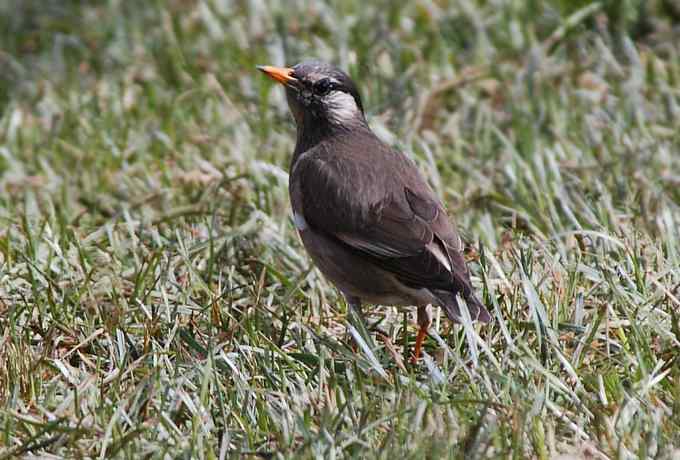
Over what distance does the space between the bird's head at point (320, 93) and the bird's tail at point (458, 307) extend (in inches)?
52.3

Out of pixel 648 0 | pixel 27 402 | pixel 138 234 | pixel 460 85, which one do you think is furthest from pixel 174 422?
pixel 648 0

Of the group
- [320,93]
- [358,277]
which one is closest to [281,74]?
[320,93]

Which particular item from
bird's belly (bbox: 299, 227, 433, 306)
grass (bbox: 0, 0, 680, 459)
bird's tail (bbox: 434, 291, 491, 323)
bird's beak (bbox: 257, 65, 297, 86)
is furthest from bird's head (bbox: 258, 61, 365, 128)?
bird's tail (bbox: 434, 291, 491, 323)

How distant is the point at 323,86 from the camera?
5.70 metres

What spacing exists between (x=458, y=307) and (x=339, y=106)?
59.4 inches

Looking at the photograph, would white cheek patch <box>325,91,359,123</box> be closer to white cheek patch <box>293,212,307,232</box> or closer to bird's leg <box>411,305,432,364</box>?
white cheek patch <box>293,212,307,232</box>

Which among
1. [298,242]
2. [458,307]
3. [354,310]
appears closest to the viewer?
[458,307]

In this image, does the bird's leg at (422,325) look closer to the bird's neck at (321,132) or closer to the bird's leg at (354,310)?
the bird's leg at (354,310)

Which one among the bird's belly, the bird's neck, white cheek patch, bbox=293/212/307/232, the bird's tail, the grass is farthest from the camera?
the bird's neck

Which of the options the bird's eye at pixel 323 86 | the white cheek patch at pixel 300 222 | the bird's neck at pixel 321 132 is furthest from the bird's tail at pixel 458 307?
the bird's eye at pixel 323 86

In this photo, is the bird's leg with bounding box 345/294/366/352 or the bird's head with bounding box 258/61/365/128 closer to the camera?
the bird's leg with bounding box 345/294/366/352

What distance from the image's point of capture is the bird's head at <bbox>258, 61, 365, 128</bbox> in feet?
18.6

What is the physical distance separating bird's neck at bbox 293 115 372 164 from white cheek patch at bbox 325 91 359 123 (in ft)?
0.08

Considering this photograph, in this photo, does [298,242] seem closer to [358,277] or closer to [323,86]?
[323,86]
